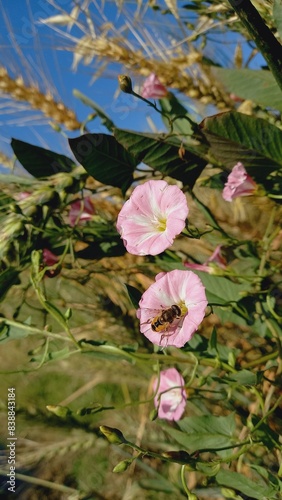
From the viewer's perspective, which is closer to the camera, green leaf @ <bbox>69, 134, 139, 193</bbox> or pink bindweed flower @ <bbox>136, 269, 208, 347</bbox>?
pink bindweed flower @ <bbox>136, 269, 208, 347</bbox>

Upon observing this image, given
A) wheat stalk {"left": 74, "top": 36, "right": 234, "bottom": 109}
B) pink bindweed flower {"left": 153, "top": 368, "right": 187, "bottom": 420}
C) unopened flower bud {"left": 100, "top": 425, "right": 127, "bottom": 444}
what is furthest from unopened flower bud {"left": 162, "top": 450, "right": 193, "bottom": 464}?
wheat stalk {"left": 74, "top": 36, "right": 234, "bottom": 109}

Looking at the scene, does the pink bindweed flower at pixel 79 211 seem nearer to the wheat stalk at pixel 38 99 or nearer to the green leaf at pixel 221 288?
the green leaf at pixel 221 288

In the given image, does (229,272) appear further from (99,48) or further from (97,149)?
(99,48)

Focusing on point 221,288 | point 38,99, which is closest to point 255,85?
point 221,288

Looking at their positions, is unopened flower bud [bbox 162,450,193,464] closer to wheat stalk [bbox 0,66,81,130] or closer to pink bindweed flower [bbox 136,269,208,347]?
pink bindweed flower [bbox 136,269,208,347]

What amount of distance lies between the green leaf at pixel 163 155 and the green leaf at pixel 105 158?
4cm

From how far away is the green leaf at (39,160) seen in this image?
0.69 meters

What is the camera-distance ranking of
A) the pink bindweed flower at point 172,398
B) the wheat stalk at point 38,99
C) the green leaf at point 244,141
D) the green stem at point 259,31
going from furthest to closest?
the wheat stalk at point 38,99 < the pink bindweed flower at point 172,398 < the green leaf at point 244,141 < the green stem at point 259,31

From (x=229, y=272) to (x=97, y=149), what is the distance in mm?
194

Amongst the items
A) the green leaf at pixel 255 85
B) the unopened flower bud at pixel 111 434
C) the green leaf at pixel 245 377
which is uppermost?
the green leaf at pixel 255 85

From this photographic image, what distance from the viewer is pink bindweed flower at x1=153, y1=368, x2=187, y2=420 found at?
2.11 feet

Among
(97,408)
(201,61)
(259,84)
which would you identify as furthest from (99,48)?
(97,408)

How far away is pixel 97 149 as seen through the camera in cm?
57

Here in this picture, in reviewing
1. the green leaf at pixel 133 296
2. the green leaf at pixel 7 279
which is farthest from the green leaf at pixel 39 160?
the green leaf at pixel 133 296
